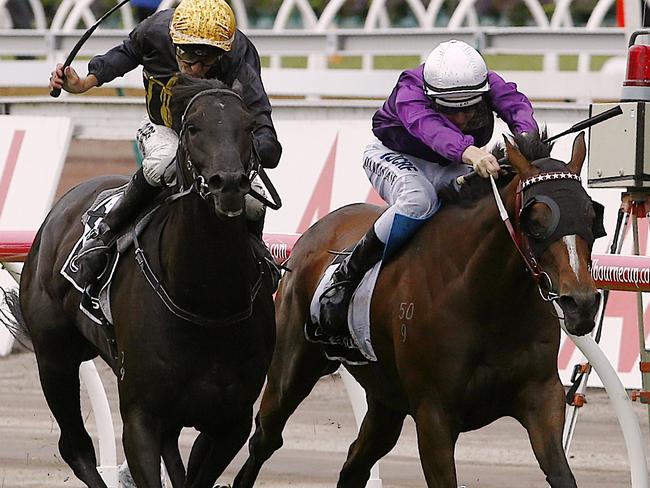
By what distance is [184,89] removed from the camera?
5.47 meters

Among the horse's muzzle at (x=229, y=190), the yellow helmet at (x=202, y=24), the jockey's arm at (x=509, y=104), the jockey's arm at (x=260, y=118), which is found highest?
the yellow helmet at (x=202, y=24)

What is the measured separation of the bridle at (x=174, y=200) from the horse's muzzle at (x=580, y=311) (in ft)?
3.66

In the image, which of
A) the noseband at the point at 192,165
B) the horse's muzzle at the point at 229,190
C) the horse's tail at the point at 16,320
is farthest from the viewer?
the horse's tail at the point at 16,320

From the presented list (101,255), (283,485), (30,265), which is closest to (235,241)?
(101,255)

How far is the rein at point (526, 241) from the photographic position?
5.25 m

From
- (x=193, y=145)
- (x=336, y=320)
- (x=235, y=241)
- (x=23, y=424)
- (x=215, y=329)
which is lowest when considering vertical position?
(x=23, y=424)

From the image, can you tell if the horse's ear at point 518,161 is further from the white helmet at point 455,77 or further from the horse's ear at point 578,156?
the white helmet at point 455,77

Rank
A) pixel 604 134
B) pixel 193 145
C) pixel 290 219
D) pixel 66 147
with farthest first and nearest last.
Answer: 1. pixel 66 147
2. pixel 290 219
3. pixel 604 134
4. pixel 193 145

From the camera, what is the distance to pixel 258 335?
225 inches

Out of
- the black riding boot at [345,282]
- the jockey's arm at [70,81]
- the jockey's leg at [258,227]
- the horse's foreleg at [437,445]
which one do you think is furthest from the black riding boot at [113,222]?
the horse's foreleg at [437,445]

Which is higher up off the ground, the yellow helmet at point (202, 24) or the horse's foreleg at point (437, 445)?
the yellow helmet at point (202, 24)

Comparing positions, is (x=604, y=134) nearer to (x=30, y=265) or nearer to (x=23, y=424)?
(x=30, y=265)

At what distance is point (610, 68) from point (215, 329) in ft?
38.6

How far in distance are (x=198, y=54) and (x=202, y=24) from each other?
0.13 meters
